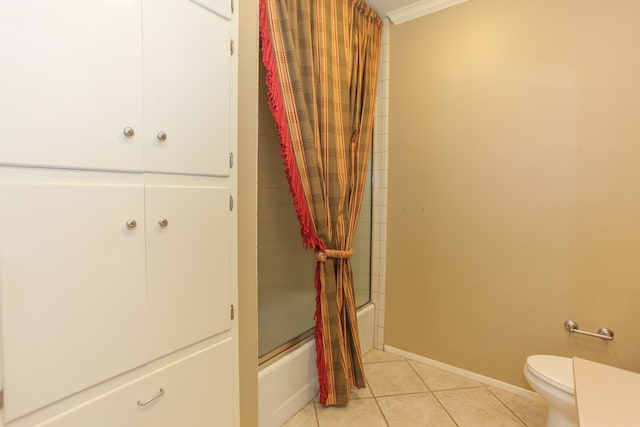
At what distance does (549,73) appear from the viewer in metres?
1.75

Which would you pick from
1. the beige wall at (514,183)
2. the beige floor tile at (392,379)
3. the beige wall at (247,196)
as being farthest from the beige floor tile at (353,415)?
the beige wall at (514,183)

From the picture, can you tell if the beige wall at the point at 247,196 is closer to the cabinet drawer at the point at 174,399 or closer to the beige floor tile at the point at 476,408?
the cabinet drawer at the point at 174,399

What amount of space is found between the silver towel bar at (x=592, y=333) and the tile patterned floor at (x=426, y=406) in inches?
19.5

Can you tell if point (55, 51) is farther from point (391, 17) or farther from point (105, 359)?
point (391, 17)

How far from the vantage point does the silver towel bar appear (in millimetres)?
1630

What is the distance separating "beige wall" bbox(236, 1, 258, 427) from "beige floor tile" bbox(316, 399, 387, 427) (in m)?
0.52

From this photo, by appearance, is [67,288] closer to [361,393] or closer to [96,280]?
[96,280]

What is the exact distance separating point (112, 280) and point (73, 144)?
0.37m

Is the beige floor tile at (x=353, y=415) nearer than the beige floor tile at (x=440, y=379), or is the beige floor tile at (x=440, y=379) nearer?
the beige floor tile at (x=353, y=415)

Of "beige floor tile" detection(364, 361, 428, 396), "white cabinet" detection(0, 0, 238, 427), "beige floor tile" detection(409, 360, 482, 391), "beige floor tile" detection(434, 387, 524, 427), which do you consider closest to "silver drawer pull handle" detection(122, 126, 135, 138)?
"white cabinet" detection(0, 0, 238, 427)

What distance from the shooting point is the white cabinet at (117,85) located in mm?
704

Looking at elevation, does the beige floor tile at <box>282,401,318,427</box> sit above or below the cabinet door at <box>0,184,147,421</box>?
below

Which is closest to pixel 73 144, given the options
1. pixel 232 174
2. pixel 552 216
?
pixel 232 174

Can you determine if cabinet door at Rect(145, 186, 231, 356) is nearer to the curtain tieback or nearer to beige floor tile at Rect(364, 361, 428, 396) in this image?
the curtain tieback
